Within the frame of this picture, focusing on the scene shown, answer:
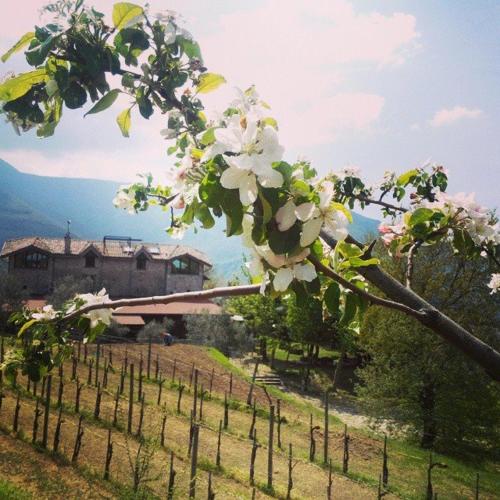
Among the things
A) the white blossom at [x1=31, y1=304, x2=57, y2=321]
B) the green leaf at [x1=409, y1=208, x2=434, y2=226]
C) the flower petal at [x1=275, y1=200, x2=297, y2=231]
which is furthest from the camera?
the white blossom at [x1=31, y1=304, x2=57, y2=321]

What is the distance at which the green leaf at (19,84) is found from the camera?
128 cm

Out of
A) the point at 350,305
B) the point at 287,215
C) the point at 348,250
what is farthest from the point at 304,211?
the point at 350,305

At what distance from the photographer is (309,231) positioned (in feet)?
3.39

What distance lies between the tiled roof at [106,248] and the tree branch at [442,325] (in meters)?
33.2

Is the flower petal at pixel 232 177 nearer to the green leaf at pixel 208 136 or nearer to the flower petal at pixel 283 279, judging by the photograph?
the green leaf at pixel 208 136

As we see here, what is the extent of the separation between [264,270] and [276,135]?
1.40ft

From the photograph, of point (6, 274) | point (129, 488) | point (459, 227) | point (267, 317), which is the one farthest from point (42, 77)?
point (6, 274)

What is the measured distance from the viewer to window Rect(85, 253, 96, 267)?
32438mm

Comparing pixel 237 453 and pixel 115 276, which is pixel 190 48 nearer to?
pixel 237 453

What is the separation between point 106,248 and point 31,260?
5698mm

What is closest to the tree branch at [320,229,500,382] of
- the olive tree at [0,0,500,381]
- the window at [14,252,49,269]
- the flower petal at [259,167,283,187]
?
the olive tree at [0,0,500,381]

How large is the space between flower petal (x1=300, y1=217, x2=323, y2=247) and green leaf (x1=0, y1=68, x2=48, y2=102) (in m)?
1.03

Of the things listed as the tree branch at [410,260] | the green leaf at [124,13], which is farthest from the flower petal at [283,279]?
the green leaf at [124,13]

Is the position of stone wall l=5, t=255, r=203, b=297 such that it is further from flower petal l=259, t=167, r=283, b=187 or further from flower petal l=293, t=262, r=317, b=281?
flower petal l=259, t=167, r=283, b=187
